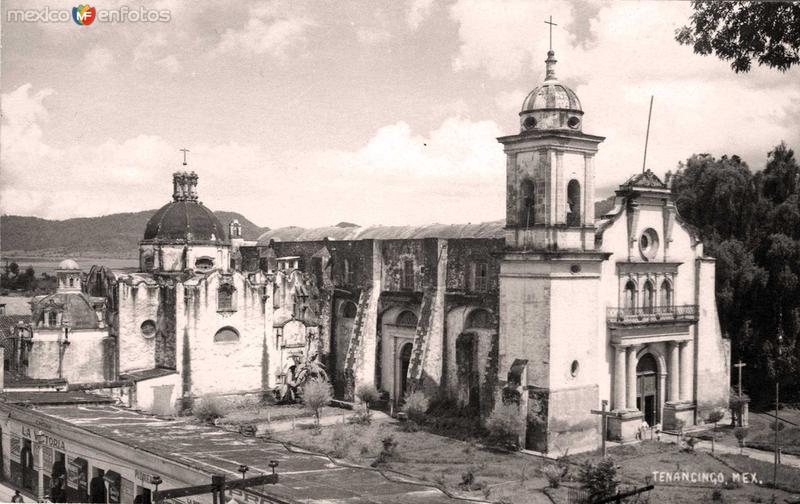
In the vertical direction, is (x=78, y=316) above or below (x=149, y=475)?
above

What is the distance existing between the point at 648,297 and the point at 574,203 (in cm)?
495

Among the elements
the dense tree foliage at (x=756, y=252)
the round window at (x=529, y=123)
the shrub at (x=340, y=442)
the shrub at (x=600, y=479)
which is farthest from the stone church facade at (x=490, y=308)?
the shrub at (x=600, y=479)

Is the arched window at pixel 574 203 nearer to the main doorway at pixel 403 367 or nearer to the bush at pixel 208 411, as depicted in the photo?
the main doorway at pixel 403 367

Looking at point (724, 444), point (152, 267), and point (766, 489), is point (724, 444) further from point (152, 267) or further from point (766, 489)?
point (152, 267)

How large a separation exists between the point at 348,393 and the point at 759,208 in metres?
19.3

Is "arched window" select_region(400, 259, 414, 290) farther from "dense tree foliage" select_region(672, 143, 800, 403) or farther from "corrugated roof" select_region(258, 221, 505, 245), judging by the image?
"dense tree foliage" select_region(672, 143, 800, 403)

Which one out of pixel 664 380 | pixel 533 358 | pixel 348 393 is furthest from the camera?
pixel 348 393

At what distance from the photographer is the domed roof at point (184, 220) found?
37.6 meters

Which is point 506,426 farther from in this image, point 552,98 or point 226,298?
point 226,298

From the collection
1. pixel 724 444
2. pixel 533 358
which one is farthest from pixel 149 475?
pixel 724 444

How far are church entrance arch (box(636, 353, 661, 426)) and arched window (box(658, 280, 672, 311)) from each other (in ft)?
6.28

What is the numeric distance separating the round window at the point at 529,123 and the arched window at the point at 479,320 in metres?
7.12

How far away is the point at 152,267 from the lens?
123 feet

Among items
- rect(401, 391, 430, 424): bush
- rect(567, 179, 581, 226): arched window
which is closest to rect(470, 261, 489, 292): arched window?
rect(567, 179, 581, 226): arched window
